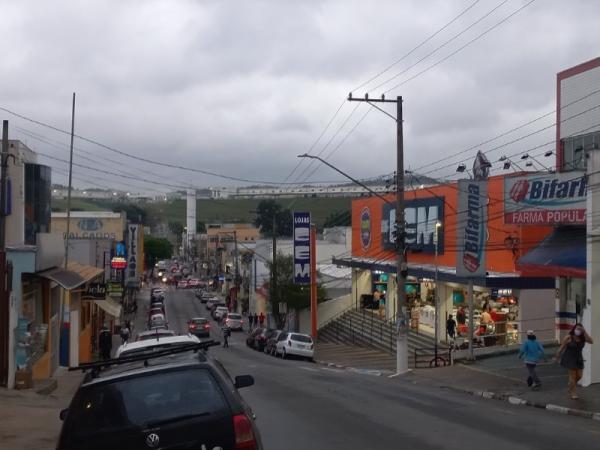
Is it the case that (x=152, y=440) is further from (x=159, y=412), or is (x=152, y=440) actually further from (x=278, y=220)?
(x=278, y=220)

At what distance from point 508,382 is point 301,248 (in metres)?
29.6

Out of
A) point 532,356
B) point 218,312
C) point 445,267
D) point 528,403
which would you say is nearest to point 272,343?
point 445,267

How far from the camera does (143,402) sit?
757cm

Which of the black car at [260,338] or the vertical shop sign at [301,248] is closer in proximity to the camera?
the black car at [260,338]

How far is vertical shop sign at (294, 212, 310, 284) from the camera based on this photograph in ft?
175

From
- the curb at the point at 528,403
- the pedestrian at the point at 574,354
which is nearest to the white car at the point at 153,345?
the curb at the point at 528,403

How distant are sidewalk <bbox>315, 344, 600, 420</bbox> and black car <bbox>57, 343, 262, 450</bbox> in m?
11.8

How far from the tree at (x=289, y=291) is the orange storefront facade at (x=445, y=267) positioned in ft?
12.0

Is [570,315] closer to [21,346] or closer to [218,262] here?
[21,346]

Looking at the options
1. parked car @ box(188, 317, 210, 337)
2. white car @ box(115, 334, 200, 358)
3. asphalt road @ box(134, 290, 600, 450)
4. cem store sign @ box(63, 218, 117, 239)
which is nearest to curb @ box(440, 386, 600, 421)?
asphalt road @ box(134, 290, 600, 450)

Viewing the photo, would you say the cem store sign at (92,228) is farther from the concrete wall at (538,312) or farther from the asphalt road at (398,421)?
the asphalt road at (398,421)

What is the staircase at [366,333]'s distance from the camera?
41506 millimetres

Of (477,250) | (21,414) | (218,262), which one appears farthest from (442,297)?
(218,262)

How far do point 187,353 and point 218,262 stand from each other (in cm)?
12098
